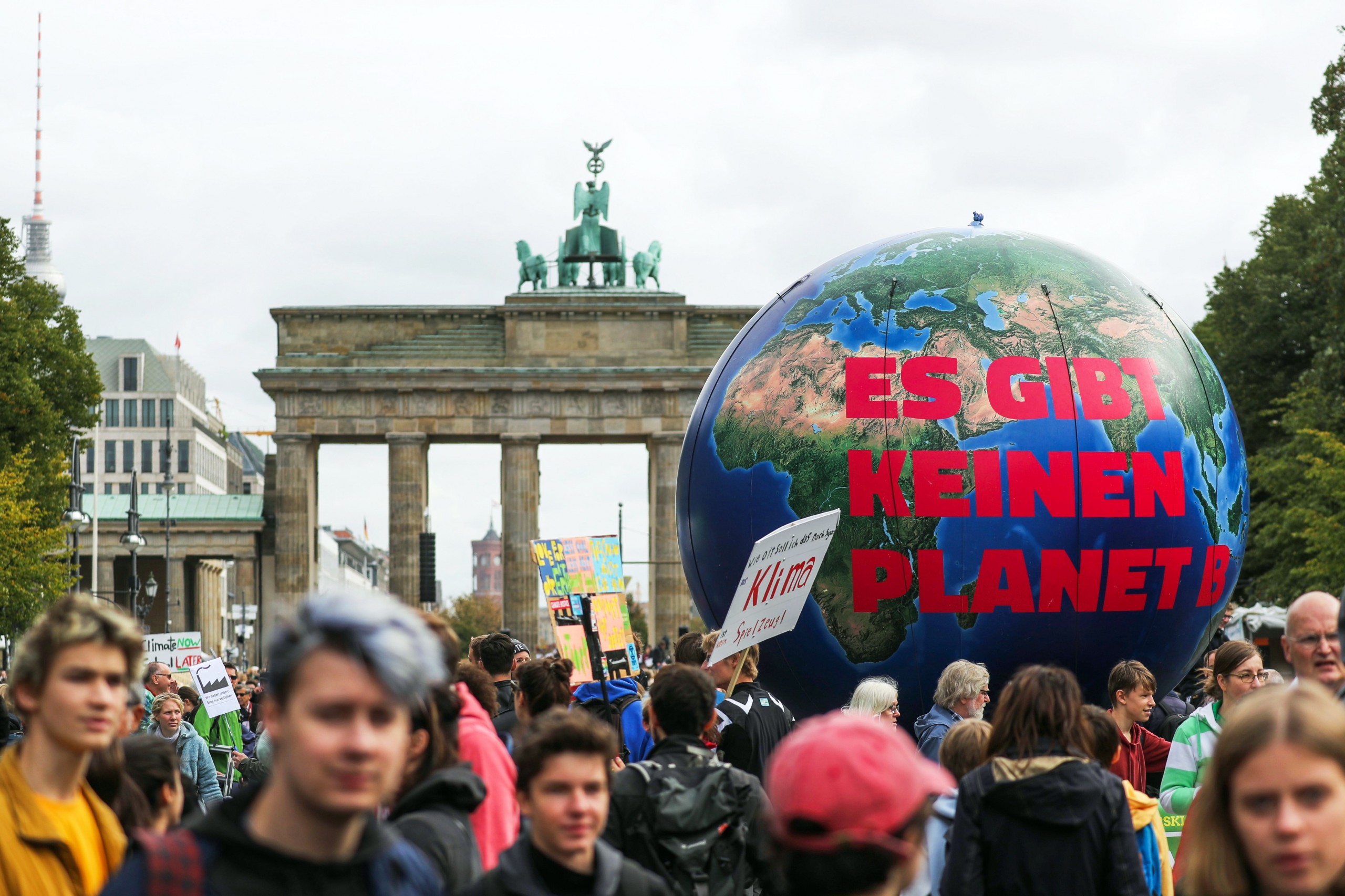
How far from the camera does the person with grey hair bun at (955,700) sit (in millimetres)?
8414

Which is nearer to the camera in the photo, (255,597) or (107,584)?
(255,597)

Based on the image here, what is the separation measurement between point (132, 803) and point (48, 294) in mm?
42430

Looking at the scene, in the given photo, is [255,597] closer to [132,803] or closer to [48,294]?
[48,294]

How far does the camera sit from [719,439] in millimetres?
10664

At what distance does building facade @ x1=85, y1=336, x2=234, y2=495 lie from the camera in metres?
133

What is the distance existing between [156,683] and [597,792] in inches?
325

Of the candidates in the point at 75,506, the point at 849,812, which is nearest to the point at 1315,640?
the point at 849,812

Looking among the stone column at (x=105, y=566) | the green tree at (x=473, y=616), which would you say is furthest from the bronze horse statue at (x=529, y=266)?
the green tree at (x=473, y=616)

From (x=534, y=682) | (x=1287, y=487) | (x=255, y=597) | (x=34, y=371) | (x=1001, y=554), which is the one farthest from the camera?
(x=255, y=597)

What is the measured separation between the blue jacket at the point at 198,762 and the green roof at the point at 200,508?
207ft

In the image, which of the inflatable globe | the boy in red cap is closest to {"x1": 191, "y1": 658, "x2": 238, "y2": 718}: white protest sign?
the inflatable globe

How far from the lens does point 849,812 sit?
3.03 meters

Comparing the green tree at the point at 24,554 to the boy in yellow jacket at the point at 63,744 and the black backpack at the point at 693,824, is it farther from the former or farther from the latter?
the boy in yellow jacket at the point at 63,744

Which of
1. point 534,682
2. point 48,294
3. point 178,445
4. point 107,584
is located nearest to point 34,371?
point 48,294
